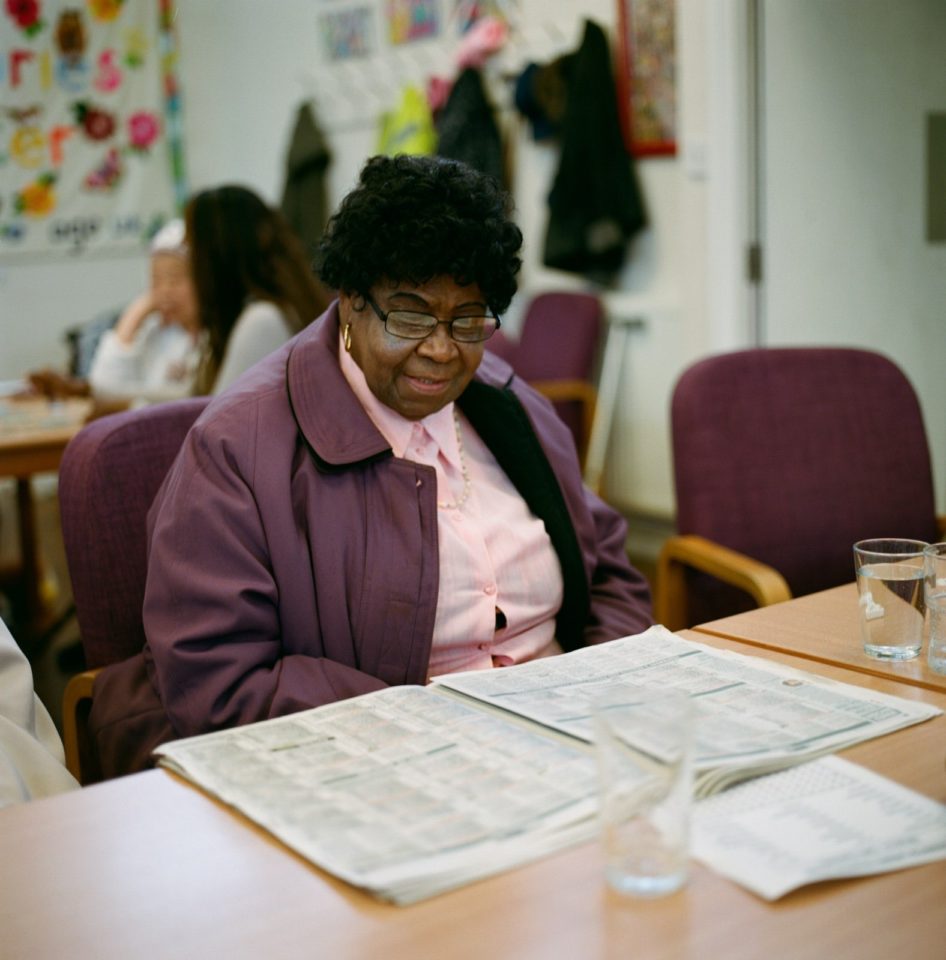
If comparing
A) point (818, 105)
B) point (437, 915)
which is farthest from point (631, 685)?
point (818, 105)

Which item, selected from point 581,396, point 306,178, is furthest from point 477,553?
point 306,178

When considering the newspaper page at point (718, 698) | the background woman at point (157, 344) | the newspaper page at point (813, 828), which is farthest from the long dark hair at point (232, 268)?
the newspaper page at point (813, 828)

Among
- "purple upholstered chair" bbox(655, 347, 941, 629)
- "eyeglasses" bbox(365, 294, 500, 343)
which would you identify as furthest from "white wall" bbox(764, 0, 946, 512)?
"eyeglasses" bbox(365, 294, 500, 343)

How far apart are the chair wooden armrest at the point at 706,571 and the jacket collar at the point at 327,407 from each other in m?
0.70

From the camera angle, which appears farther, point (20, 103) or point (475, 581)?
point (20, 103)

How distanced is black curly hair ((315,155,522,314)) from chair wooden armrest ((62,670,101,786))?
0.66 m

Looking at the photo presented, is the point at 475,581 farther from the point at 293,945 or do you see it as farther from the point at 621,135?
the point at 621,135

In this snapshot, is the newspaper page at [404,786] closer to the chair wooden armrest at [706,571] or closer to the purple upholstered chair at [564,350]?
the chair wooden armrest at [706,571]

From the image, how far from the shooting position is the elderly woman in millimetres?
1546

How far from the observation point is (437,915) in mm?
910

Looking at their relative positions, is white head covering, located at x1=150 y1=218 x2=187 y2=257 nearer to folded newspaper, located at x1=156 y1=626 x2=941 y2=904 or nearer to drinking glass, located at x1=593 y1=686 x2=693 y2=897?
folded newspaper, located at x1=156 y1=626 x2=941 y2=904

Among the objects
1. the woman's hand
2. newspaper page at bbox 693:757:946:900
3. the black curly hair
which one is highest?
the black curly hair

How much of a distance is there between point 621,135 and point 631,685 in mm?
Result: 3662

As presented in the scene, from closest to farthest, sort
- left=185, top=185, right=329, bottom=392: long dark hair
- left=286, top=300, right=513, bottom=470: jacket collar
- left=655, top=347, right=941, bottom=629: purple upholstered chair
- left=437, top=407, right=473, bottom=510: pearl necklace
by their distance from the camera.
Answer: left=286, top=300, right=513, bottom=470: jacket collar < left=437, top=407, right=473, bottom=510: pearl necklace < left=655, top=347, right=941, bottom=629: purple upholstered chair < left=185, top=185, right=329, bottom=392: long dark hair
